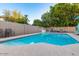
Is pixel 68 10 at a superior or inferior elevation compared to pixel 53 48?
superior

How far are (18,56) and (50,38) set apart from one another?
163cm

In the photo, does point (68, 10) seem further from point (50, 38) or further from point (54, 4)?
point (50, 38)

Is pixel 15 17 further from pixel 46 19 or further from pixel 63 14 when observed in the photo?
pixel 63 14

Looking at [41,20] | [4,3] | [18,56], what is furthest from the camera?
[41,20]

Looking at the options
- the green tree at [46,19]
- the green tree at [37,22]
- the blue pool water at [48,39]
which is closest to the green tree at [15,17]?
the green tree at [37,22]

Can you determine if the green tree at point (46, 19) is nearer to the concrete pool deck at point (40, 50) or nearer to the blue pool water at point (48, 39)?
the blue pool water at point (48, 39)

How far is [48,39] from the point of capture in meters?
5.80

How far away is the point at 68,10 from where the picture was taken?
19.0 ft

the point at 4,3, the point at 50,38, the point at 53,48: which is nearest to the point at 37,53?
the point at 53,48

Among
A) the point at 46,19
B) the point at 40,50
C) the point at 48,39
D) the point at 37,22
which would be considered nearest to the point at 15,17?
the point at 37,22

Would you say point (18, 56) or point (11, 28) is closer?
point (18, 56)

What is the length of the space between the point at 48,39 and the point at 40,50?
93 centimetres

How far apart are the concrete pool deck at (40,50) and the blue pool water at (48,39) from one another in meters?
0.26

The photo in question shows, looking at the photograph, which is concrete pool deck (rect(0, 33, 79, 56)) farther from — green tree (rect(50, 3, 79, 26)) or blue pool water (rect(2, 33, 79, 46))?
green tree (rect(50, 3, 79, 26))
